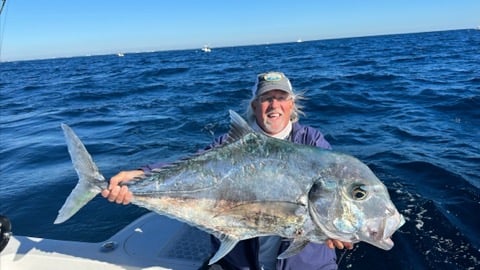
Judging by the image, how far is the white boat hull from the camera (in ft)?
13.7

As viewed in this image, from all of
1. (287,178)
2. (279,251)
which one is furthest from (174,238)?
(287,178)

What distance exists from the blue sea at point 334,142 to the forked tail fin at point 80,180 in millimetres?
2125

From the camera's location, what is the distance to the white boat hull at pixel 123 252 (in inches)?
165

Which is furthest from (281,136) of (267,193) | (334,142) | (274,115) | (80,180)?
(334,142)

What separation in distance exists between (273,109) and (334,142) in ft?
25.8

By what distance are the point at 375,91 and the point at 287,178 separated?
58.8 feet

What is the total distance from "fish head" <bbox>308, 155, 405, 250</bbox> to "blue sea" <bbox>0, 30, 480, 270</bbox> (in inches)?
90.7

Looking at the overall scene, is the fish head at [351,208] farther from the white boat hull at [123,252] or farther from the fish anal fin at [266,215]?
the white boat hull at [123,252]

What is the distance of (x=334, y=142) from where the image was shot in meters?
11.4

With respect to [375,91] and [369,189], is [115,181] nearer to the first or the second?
[369,189]

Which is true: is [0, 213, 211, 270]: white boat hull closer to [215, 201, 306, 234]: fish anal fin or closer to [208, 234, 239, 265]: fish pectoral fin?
[208, 234, 239, 265]: fish pectoral fin

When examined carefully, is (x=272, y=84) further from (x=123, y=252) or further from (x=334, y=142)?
(x=334, y=142)

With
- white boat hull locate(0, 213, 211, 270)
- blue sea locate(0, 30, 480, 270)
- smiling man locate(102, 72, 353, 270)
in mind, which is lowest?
blue sea locate(0, 30, 480, 270)

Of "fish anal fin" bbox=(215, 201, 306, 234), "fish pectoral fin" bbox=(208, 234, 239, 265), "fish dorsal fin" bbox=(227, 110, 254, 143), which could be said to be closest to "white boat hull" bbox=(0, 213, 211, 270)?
"fish pectoral fin" bbox=(208, 234, 239, 265)
